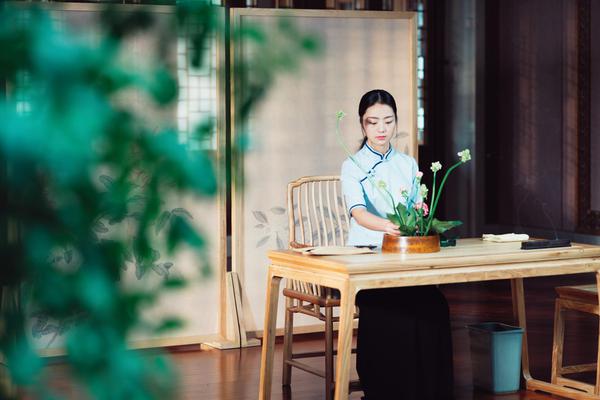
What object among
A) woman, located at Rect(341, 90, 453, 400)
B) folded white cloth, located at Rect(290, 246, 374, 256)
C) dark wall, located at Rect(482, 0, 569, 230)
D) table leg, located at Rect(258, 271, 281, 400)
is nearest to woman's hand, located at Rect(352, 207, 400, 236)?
woman, located at Rect(341, 90, 453, 400)

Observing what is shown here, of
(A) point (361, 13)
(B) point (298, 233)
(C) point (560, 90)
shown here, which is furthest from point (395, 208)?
(C) point (560, 90)

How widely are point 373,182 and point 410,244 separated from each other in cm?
46

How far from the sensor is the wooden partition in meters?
5.41

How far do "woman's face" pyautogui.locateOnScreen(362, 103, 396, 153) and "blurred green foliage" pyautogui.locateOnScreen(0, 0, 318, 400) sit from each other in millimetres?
3226

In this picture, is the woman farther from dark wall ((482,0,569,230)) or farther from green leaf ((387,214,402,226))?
dark wall ((482,0,569,230))

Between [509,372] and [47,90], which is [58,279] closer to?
[47,90]

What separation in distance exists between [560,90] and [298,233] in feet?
15.2

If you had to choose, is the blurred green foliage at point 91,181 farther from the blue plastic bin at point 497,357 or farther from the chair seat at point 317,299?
the blue plastic bin at point 497,357

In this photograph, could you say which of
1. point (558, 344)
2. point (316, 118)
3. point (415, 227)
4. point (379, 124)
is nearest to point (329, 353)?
point (415, 227)

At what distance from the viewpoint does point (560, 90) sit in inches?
363

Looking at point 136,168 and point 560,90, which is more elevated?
point 560,90

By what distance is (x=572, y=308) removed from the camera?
13.3 ft

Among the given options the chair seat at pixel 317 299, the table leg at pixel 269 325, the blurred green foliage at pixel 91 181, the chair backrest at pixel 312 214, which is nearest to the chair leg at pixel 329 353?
the chair seat at pixel 317 299

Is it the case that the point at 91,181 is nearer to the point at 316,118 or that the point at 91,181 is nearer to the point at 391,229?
the point at 391,229
